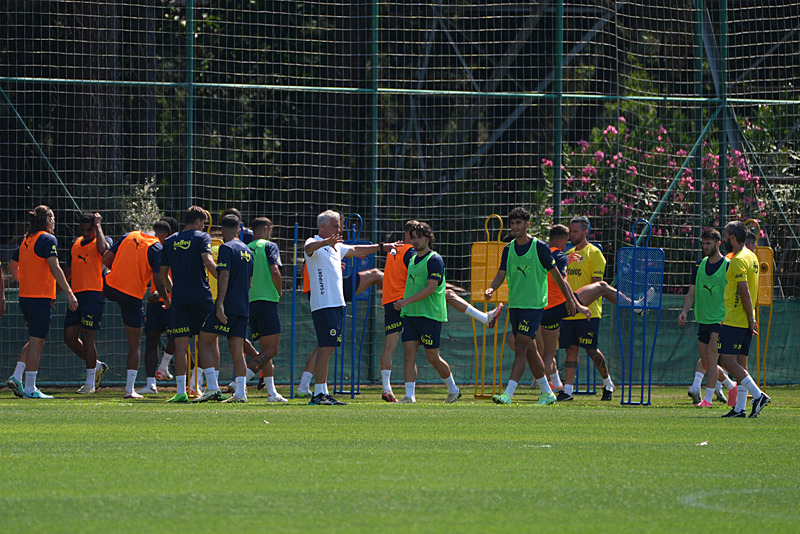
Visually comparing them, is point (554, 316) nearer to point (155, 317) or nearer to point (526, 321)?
point (526, 321)

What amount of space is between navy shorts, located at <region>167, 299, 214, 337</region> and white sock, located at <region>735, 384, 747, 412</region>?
5800 millimetres

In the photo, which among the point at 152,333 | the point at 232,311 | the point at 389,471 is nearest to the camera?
the point at 389,471

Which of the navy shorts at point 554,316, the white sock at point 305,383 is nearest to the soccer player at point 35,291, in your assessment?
the white sock at point 305,383

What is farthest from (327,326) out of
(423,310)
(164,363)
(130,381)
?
(164,363)

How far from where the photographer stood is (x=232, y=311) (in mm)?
13016

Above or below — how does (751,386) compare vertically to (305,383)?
above

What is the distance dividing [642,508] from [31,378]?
392 inches

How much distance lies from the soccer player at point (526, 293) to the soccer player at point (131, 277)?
4472 mm

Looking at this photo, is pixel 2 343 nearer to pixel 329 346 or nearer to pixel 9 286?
pixel 9 286

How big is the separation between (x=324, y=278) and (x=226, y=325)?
1239 mm

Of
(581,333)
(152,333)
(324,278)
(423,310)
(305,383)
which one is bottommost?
(305,383)

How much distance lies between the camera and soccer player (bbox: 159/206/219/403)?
43.4ft

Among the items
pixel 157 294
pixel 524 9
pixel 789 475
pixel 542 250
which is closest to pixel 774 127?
pixel 524 9

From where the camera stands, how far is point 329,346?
12.8 metres
